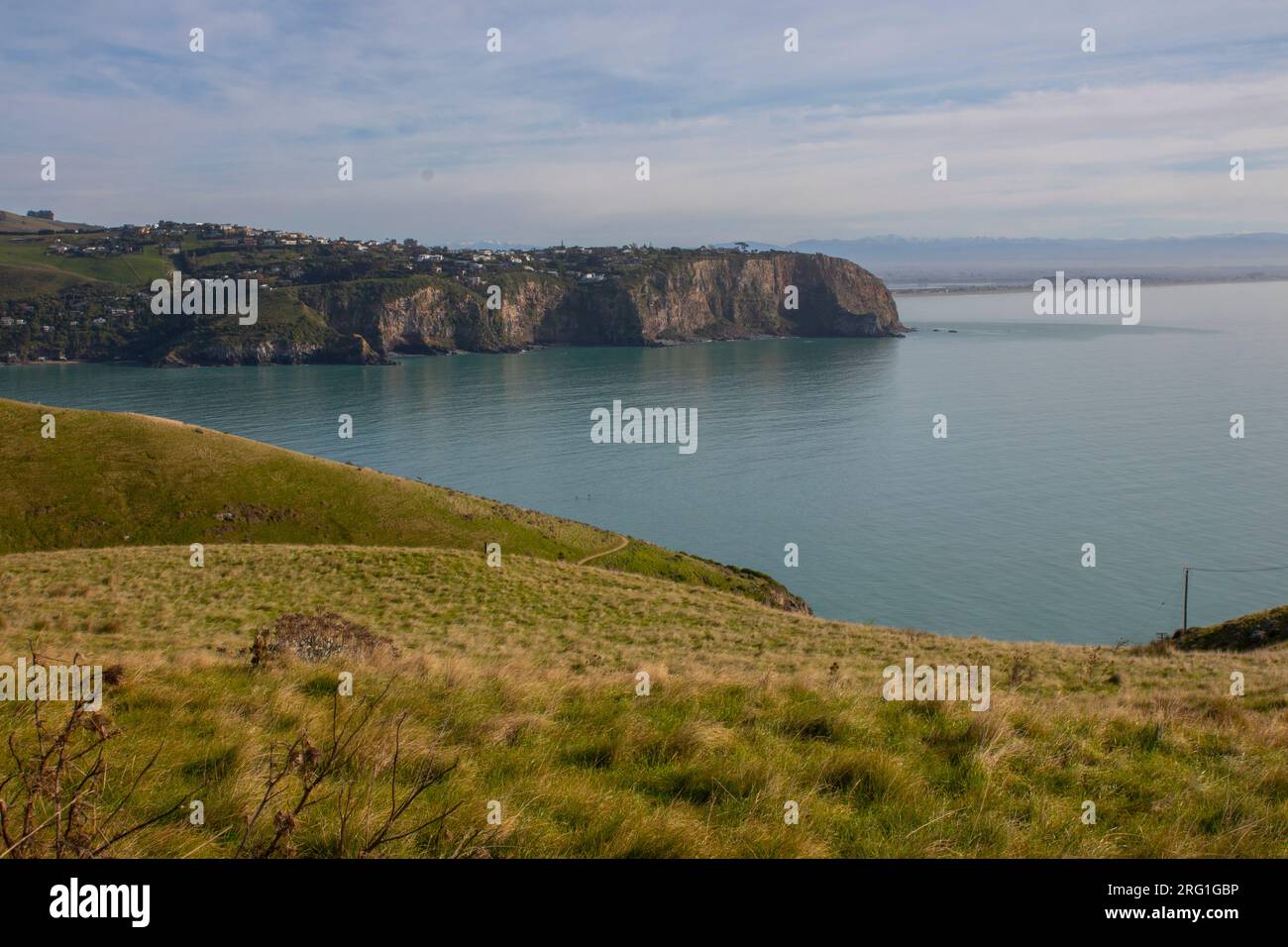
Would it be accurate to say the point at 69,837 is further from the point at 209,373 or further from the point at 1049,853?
the point at 209,373

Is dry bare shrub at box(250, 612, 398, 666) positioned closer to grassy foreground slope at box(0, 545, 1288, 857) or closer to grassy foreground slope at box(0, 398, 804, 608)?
grassy foreground slope at box(0, 545, 1288, 857)

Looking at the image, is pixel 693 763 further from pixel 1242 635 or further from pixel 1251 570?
pixel 1251 570

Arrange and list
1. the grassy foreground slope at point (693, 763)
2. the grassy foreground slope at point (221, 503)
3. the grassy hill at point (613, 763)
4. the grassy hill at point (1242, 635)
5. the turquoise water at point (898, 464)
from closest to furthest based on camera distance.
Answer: the grassy hill at point (613, 763), the grassy foreground slope at point (693, 763), the grassy hill at point (1242, 635), the grassy foreground slope at point (221, 503), the turquoise water at point (898, 464)

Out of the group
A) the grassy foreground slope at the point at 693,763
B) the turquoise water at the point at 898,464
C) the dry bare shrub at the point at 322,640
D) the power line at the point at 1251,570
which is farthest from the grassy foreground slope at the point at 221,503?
the power line at the point at 1251,570

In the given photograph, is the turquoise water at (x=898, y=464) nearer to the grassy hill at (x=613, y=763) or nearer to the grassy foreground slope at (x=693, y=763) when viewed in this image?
the grassy hill at (x=613, y=763)

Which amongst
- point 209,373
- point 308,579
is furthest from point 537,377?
point 308,579

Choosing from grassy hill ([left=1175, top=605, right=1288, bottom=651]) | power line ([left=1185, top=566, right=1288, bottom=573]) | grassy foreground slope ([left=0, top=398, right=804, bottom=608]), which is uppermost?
grassy foreground slope ([left=0, top=398, right=804, bottom=608])

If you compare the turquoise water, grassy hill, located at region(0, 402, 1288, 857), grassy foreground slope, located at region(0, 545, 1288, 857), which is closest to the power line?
the turquoise water
